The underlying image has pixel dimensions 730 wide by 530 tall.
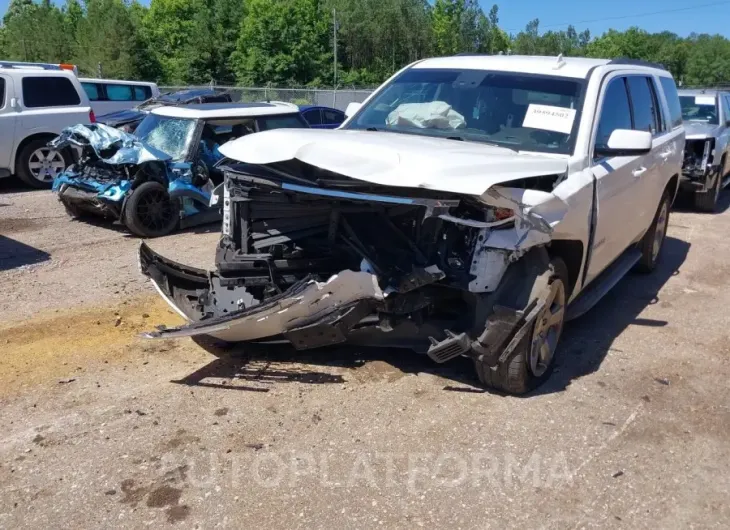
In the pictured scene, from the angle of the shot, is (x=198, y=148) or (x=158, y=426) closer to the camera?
(x=158, y=426)

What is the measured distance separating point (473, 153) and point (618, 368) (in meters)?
1.97

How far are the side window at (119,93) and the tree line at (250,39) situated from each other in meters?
25.8

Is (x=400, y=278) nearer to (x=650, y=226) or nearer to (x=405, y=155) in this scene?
(x=405, y=155)

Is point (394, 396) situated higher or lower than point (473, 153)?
lower

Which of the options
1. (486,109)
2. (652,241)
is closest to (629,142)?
(486,109)

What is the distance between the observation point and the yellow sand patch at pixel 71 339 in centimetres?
443

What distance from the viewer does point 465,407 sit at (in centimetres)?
403

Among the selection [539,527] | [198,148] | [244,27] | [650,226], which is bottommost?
[539,527]

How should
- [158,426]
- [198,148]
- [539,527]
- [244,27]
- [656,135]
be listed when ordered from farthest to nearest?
[244,27]
[198,148]
[656,135]
[158,426]
[539,527]

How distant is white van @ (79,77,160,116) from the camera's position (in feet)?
61.3

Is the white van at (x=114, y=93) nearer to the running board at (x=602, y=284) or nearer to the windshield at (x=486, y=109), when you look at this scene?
the windshield at (x=486, y=109)

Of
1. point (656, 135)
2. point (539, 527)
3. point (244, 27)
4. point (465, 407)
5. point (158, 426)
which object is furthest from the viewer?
point (244, 27)

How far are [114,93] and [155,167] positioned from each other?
1241 cm

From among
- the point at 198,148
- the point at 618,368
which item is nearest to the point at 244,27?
the point at 198,148
